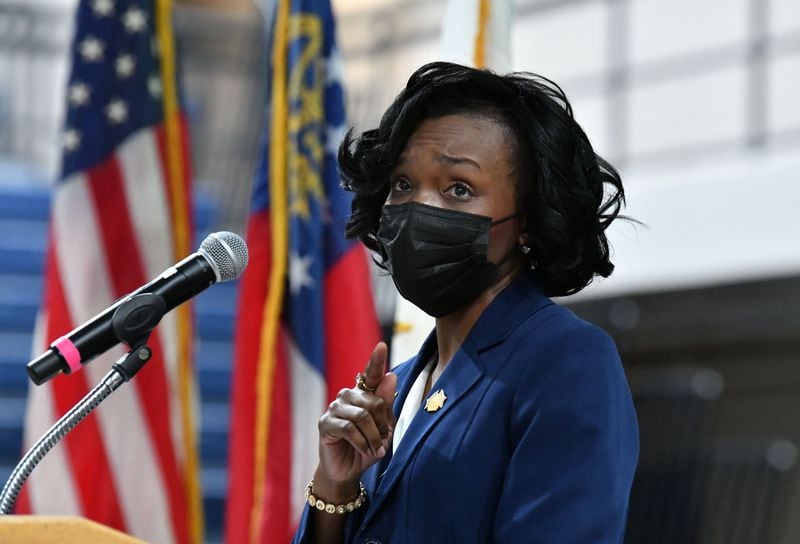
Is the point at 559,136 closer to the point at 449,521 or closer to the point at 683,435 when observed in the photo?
the point at 449,521

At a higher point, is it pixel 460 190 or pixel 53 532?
pixel 460 190

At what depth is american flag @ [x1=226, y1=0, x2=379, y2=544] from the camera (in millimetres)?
3725

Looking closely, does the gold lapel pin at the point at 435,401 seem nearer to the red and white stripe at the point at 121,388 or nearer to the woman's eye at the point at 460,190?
the woman's eye at the point at 460,190

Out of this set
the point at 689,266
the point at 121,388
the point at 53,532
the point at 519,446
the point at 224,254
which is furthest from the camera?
the point at 689,266

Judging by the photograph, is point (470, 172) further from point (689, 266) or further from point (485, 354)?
point (689, 266)

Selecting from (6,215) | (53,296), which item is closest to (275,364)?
(53,296)

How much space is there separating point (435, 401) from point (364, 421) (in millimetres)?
129

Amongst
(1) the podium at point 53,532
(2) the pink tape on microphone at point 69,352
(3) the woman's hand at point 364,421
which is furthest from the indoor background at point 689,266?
(1) the podium at point 53,532

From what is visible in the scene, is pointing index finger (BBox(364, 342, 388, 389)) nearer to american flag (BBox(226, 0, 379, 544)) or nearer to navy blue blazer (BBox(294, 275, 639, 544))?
navy blue blazer (BBox(294, 275, 639, 544))

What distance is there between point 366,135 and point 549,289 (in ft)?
1.22

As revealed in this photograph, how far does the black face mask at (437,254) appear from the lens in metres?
1.94

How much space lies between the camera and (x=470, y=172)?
1.96 metres

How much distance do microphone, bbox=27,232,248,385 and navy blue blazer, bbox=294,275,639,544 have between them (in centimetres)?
36

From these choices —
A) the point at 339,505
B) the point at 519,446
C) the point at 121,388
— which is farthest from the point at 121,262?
the point at 519,446
